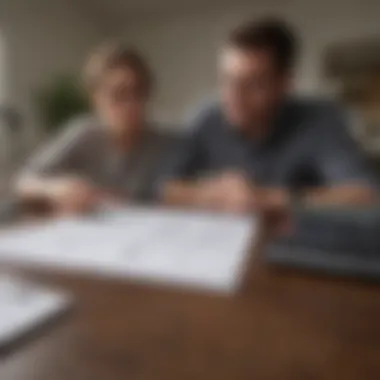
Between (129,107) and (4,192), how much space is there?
27 centimetres

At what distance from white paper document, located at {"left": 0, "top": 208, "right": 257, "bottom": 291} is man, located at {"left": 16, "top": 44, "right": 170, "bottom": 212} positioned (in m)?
0.20

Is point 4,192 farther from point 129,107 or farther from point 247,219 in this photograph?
point 247,219

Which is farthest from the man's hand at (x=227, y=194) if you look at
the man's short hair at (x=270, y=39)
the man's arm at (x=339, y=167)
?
the man's short hair at (x=270, y=39)

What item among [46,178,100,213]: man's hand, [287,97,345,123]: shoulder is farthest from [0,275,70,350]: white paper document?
[287,97,345,123]: shoulder

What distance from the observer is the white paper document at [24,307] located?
0.91ft

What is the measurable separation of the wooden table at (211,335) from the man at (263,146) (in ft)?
1.20

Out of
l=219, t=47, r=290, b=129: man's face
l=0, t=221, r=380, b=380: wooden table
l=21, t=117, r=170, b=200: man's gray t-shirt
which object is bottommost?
l=0, t=221, r=380, b=380: wooden table

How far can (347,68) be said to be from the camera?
2.38 ft

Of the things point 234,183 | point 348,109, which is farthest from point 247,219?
point 348,109

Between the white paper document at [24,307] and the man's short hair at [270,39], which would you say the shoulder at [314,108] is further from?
the white paper document at [24,307]

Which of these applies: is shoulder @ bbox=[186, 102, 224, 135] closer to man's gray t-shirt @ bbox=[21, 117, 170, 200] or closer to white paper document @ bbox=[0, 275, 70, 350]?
man's gray t-shirt @ bbox=[21, 117, 170, 200]

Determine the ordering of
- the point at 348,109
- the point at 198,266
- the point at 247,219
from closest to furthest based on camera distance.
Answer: the point at 198,266 → the point at 247,219 → the point at 348,109

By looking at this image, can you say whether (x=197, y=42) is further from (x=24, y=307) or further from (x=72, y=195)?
(x=24, y=307)

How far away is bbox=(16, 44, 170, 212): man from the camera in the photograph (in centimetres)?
79
